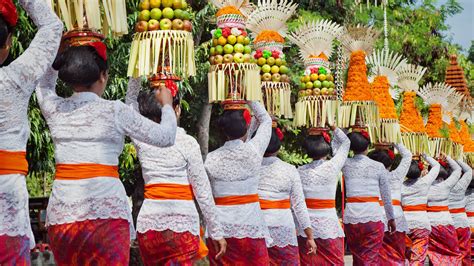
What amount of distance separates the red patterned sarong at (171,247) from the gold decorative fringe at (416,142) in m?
5.55

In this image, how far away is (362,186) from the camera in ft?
28.6

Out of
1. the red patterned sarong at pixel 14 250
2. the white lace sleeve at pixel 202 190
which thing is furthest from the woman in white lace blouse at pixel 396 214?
the red patterned sarong at pixel 14 250

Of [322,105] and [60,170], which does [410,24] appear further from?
[60,170]

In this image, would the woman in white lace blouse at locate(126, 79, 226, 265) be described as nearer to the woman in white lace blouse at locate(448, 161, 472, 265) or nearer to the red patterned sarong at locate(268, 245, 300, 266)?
the red patterned sarong at locate(268, 245, 300, 266)

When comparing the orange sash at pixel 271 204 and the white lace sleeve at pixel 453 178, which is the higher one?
the orange sash at pixel 271 204

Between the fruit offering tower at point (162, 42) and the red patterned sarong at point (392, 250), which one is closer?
the fruit offering tower at point (162, 42)

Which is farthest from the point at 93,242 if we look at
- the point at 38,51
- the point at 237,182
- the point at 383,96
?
the point at 383,96

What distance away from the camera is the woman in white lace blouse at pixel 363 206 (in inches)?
342

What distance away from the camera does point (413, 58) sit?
18703 millimetres

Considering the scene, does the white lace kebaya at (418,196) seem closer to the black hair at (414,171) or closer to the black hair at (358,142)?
the black hair at (414,171)

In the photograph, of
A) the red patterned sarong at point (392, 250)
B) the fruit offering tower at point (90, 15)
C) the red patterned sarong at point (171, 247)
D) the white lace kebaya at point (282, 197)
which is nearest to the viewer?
the fruit offering tower at point (90, 15)

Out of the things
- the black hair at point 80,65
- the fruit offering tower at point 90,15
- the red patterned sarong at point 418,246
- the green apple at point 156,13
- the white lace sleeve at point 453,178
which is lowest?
Result: the red patterned sarong at point 418,246

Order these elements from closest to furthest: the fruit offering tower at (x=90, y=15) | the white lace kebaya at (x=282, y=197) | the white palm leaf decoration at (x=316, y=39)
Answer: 1. the fruit offering tower at (x=90, y=15)
2. the white lace kebaya at (x=282, y=197)
3. the white palm leaf decoration at (x=316, y=39)

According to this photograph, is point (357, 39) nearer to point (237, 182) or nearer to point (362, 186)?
point (362, 186)
